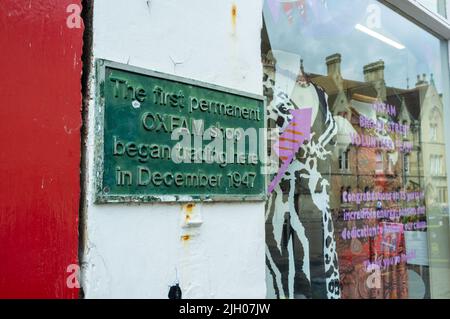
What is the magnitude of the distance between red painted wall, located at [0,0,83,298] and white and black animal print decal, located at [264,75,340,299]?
1.65 metres

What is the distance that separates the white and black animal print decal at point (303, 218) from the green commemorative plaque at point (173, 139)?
631 mm

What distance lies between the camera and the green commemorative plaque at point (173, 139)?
2107 mm

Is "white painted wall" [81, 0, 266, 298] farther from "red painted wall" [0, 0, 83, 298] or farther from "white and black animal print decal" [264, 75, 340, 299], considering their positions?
"white and black animal print decal" [264, 75, 340, 299]

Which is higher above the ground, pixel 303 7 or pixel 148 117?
pixel 303 7

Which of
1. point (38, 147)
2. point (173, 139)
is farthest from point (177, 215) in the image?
A: point (38, 147)

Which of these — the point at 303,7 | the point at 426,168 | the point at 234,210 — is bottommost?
A: the point at 234,210

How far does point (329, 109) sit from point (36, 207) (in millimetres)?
2706

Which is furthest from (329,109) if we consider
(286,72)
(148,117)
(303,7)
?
(148,117)

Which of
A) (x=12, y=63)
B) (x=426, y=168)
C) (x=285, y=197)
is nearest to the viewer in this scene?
(x=12, y=63)

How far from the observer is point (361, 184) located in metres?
4.12

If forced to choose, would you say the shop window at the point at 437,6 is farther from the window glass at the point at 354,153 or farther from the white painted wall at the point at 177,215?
the white painted wall at the point at 177,215

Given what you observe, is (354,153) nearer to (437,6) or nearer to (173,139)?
(437,6)

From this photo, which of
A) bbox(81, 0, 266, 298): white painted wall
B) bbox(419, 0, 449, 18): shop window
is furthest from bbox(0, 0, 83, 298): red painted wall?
bbox(419, 0, 449, 18): shop window

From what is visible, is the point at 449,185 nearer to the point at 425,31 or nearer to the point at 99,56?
the point at 425,31
